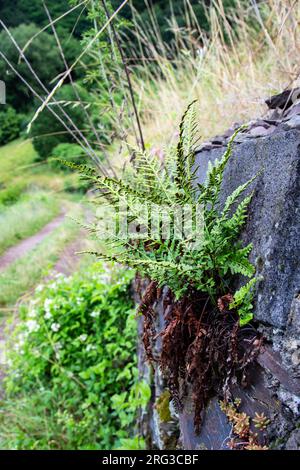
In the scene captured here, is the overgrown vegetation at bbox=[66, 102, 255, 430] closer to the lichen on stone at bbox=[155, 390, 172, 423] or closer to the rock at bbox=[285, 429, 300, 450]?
the rock at bbox=[285, 429, 300, 450]

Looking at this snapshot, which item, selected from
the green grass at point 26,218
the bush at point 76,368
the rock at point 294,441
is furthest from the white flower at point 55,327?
the green grass at point 26,218

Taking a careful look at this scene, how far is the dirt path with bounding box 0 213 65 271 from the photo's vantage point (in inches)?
291

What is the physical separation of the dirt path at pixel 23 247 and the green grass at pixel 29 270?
0.70 meters

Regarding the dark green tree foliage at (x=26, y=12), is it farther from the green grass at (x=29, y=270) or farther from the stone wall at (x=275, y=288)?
the green grass at (x=29, y=270)

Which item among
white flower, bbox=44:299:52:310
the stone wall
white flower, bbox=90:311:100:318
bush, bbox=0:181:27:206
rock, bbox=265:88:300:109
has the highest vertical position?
rock, bbox=265:88:300:109

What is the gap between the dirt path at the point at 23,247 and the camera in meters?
7.38

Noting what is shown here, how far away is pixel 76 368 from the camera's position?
2824 millimetres

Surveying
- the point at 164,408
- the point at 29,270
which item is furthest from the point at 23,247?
the point at 164,408

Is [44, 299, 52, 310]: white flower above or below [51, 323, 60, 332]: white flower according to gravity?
above

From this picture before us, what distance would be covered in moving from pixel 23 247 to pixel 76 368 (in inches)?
234

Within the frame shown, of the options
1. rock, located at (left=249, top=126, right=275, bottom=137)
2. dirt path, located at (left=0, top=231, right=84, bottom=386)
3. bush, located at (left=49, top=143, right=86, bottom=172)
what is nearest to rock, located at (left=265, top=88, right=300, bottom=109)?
rock, located at (left=249, top=126, right=275, bottom=137)

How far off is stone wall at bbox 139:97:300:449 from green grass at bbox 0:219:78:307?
144 inches

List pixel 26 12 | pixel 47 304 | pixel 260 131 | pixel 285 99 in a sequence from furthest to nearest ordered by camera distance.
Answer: pixel 47 304
pixel 26 12
pixel 285 99
pixel 260 131

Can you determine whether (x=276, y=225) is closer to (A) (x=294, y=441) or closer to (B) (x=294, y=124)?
(B) (x=294, y=124)
